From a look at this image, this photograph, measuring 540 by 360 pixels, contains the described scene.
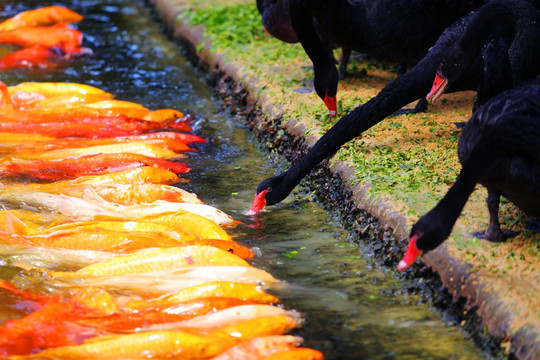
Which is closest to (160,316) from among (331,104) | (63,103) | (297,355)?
(297,355)

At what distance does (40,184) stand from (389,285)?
2.86 meters

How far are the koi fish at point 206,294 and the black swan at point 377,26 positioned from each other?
102 inches

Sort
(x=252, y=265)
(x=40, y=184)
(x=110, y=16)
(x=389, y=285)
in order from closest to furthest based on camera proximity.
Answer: (x=389, y=285) < (x=252, y=265) < (x=40, y=184) < (x=110, y=16)

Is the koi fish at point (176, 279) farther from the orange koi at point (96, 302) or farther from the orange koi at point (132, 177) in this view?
the orange koi at point (132, 177)

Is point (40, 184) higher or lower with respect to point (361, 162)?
lower

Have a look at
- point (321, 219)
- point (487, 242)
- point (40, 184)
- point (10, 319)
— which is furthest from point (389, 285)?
point (40, 184)

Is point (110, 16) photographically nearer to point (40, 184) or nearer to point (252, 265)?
point (40, 184)

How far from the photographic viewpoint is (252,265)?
14.8 ft

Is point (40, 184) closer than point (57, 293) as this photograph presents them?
No

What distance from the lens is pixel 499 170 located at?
3.81 m

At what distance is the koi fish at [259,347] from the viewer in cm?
328

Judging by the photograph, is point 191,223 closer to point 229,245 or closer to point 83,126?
point 229,245

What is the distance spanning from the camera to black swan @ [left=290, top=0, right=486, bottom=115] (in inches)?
245

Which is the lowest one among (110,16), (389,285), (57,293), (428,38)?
(110,16)
